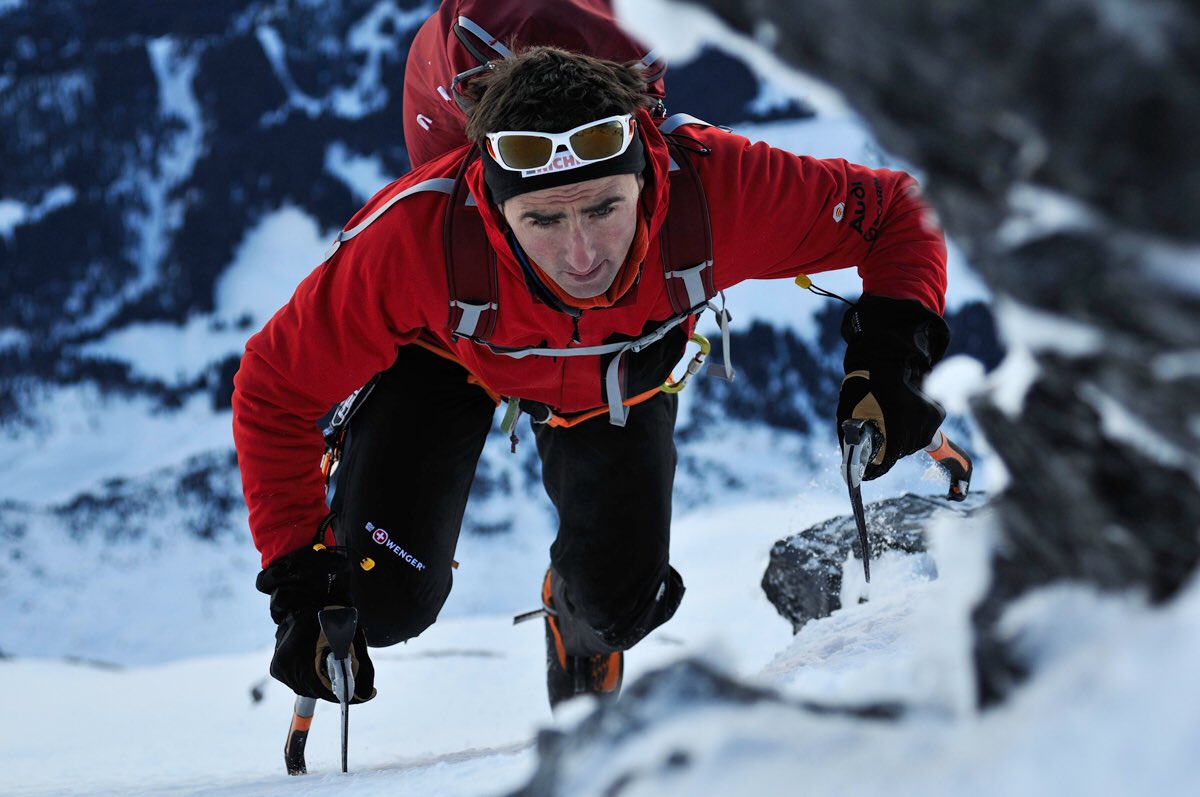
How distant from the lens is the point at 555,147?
2.78 metres

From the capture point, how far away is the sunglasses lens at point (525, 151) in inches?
109

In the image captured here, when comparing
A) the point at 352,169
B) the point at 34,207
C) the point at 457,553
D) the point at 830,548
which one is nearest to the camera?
the point at 830,548

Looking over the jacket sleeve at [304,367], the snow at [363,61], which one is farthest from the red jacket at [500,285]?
the snow at [363,61]

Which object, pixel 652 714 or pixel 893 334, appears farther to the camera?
pixel 893 334

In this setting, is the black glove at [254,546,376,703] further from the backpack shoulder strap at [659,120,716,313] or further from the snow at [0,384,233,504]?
the snow at [0,384,233,504]

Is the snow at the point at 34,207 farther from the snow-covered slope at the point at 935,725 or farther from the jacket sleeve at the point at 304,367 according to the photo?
the snow-covered slope at the point at 935,725

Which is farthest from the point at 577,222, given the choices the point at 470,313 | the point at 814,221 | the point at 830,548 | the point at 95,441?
the point at 95,441

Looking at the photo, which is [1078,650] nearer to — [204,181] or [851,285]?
[851,285]

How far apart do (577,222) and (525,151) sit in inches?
10.1

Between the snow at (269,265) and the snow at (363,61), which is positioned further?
the snow at (363,61)

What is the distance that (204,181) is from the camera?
28969 millimetres

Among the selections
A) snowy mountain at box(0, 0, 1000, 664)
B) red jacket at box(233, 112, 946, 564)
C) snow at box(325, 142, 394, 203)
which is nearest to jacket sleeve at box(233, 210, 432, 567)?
red jacket at box(233, 112, 946, 564)

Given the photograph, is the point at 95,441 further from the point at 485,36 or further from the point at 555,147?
the point at 555,147

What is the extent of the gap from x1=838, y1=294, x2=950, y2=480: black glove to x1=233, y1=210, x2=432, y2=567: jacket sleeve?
1.43m
